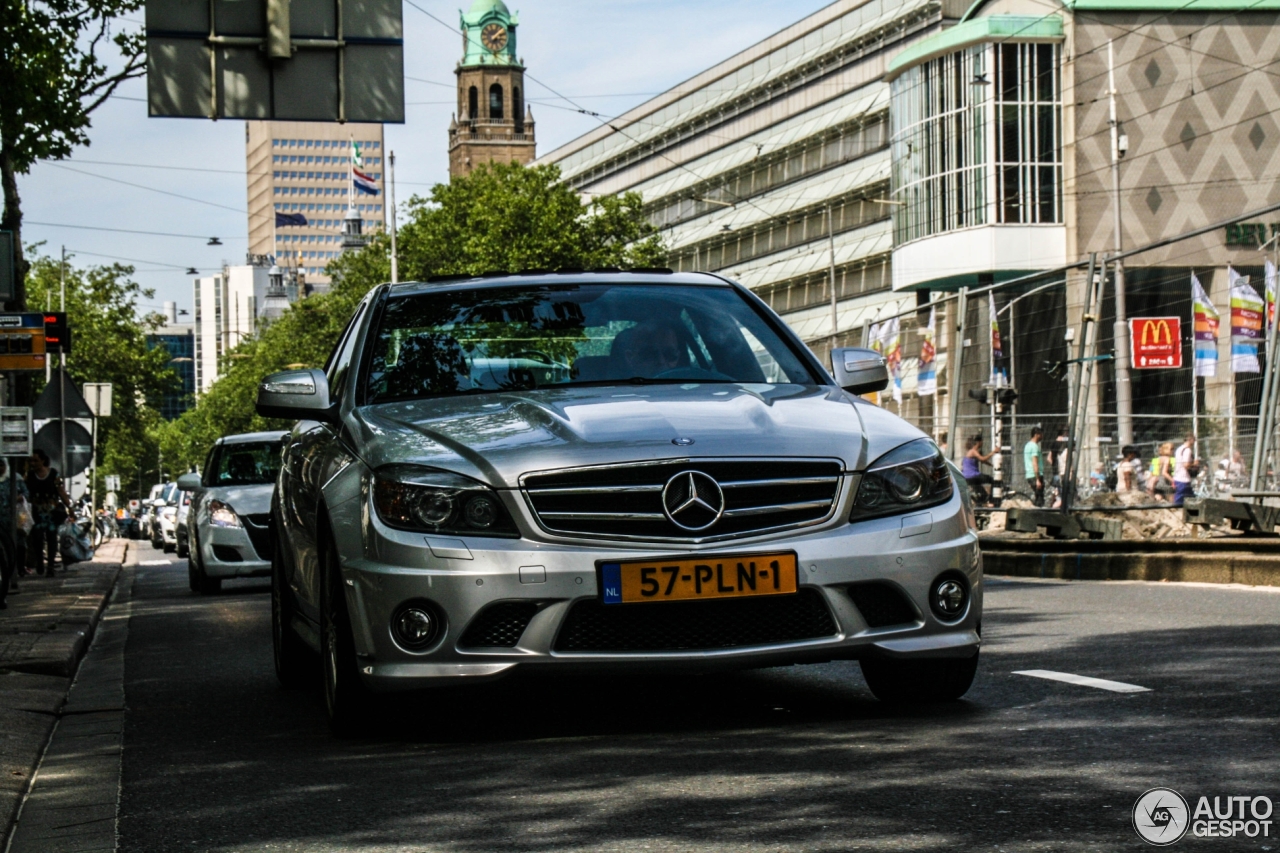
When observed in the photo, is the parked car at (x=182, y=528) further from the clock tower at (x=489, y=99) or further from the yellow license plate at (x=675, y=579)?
the clock tower at (x=489, y=99)

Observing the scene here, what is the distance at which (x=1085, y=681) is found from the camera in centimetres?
707

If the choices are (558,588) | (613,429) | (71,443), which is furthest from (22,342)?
(558,588)

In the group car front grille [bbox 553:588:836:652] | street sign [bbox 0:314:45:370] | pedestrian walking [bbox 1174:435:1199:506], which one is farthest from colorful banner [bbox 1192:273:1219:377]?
street sign [bbox 0:314:45:370]

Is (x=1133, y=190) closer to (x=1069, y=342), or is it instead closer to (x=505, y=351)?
(x=1069, y=342)

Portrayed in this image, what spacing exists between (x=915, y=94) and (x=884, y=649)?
58409 mm

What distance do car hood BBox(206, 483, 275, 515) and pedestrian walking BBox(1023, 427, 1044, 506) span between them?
7228mm

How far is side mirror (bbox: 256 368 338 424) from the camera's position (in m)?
Result: 7.14

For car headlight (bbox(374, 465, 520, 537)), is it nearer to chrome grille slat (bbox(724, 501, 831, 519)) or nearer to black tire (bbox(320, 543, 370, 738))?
black tire (bbox(320, 543, 370, 738))


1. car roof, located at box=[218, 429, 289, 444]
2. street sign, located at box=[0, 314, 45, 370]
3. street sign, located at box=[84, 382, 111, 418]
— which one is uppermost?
street sign, located at box=[0, 314, 45, 370]

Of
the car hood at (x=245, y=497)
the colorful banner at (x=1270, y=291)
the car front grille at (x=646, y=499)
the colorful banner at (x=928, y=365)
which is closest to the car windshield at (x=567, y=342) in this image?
the car front grille at (x=646, y=499)

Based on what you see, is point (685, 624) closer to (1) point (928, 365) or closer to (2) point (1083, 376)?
(2) point (1083, 376)

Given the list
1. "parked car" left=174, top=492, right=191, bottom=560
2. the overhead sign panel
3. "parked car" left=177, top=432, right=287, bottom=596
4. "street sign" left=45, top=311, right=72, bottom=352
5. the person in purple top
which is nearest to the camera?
"parked car" left=177, top=432, right=287, bottom=596

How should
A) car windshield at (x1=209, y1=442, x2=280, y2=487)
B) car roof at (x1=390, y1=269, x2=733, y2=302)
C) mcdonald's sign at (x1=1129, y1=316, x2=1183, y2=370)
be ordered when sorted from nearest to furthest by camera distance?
car roof at (x1=390, y1=269, x2=733, y2=302)
mcdonald's sign at (x1=1129, y1=316, x2=1183, y2=370)
car windshield at (x1=209, y1=442, x2=280, y2=487)

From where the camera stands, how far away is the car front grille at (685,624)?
585cm
